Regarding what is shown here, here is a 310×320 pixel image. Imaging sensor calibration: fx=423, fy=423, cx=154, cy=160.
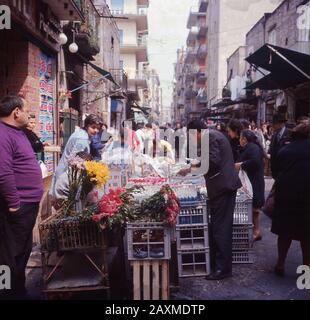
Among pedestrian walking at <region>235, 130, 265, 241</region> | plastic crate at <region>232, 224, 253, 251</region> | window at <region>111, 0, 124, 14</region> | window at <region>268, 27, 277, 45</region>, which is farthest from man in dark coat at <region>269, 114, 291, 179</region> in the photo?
window at <region>111, 0, 124, 14</region>

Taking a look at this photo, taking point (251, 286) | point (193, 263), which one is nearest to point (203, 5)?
point (193, 263)

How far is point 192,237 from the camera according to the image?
473cm

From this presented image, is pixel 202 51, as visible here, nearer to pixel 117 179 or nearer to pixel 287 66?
pixel 287 66

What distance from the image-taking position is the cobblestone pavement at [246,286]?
437 cm

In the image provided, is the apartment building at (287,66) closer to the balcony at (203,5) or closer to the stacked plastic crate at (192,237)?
the stacked plastic crate at (192,237)

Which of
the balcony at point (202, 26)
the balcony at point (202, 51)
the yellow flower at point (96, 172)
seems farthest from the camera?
the balcony at point (202, 26)

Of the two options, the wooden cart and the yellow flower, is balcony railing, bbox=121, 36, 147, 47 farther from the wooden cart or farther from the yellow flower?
the wooden cart

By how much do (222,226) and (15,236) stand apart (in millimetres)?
2247

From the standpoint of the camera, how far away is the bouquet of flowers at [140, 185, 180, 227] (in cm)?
390

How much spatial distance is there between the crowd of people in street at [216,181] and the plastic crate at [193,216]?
19 cm

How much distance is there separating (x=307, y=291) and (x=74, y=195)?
2.63m

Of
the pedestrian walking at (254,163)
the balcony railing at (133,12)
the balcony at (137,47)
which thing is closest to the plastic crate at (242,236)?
the pedestrian walking at (254,163)

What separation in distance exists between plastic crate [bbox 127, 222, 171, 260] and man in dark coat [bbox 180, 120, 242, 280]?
0.99m
